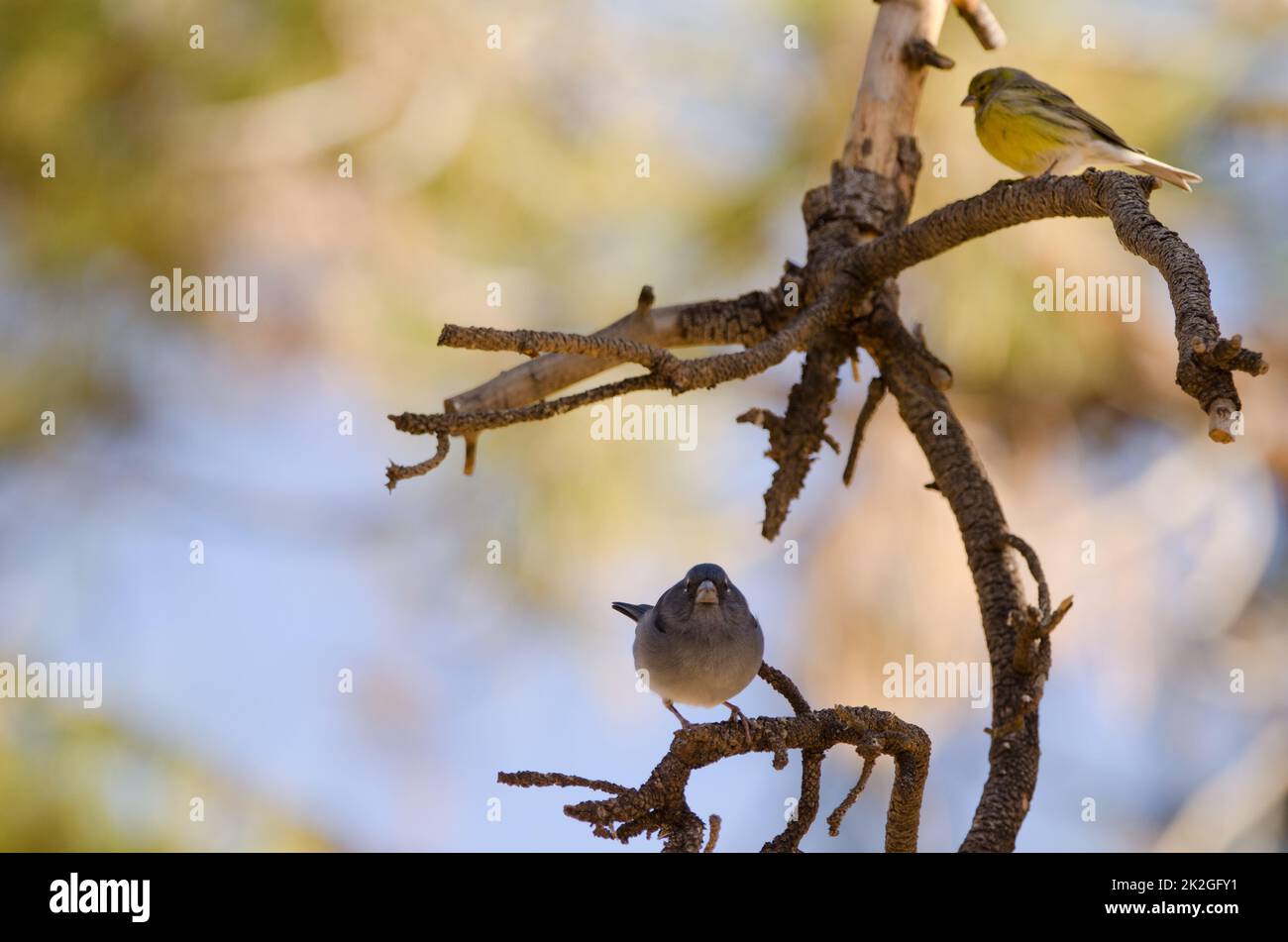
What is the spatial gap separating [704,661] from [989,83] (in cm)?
202

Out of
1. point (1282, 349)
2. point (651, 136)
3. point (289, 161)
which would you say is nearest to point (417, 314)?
point (289, 161)

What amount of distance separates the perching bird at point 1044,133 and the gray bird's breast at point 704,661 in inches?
62.2

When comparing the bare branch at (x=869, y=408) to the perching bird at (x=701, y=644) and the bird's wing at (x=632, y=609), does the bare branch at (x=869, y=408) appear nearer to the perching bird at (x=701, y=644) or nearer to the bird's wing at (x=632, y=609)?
the perching bird at (x=701, y=644)

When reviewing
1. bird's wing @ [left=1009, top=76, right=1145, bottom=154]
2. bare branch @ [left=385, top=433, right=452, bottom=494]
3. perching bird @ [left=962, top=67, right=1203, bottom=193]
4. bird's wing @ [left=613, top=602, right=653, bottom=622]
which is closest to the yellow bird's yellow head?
perching bird @ [left=962, top=67, right=1203, bottom=193]

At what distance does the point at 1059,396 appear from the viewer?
4848mm

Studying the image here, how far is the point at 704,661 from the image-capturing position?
104 inches

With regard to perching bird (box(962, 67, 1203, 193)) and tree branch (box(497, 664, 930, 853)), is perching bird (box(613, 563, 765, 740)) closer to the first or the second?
tree branch (box(497, 664, 930, 853))

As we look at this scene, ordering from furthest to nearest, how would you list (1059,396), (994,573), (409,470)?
1. (1059,396)
2. (994,573)
3. (409,470)

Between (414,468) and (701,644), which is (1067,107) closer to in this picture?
(701,644)

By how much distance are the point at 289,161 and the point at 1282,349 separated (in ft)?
12.3

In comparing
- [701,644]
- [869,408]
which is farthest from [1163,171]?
[701,644]

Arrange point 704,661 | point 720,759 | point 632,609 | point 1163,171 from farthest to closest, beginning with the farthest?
point 632,609
point 1163,171
point 704,661
point 720,759

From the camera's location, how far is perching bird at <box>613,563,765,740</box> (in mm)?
2641
